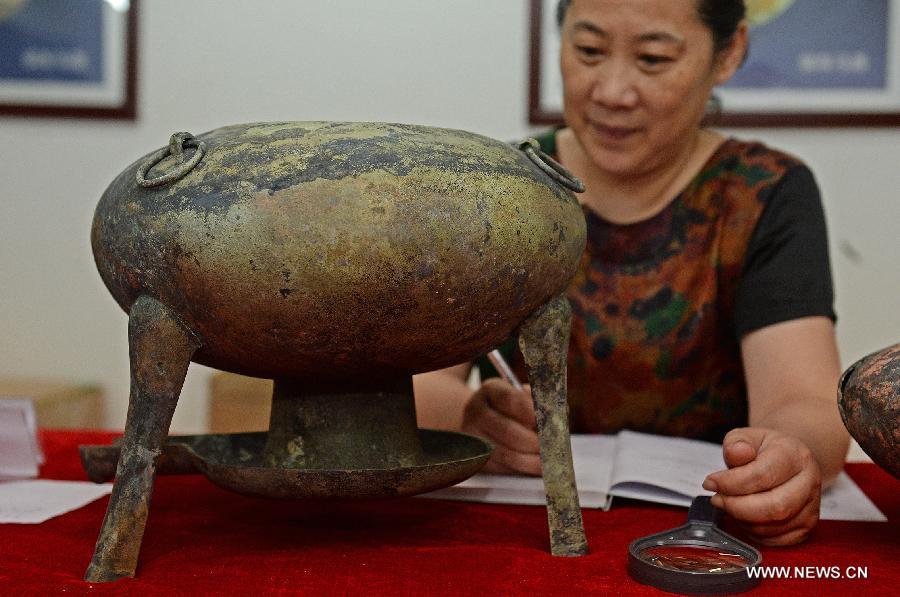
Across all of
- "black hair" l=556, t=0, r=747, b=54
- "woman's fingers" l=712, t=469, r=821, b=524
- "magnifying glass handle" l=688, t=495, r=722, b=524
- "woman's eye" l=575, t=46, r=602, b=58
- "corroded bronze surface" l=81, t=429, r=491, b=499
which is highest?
"black hair" l=556, t=0, r=747, b=54

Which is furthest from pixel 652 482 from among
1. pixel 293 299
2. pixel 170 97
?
pixel 170 97

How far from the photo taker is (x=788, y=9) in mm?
2465

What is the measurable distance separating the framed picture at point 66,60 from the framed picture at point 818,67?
1.64 m

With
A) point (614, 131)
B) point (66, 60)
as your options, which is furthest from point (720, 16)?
point (66, 60)

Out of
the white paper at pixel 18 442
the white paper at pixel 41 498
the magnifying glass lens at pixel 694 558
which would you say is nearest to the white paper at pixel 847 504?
the magnifying glass lens at pixel 694 558

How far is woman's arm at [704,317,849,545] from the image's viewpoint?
853mm

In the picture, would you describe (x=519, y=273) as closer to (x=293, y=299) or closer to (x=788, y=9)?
(x=293, y=299)

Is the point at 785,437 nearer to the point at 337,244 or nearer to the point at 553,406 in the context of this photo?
the point at 553,406

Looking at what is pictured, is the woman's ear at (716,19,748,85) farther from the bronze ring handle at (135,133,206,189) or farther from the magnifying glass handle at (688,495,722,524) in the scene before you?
the bronze ring handle at (135,133,206,189)

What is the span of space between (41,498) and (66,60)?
196 cm

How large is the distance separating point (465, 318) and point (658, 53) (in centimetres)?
69

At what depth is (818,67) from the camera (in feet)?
8.10

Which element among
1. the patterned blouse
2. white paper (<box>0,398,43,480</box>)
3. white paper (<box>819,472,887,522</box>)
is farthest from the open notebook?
white paper (<box>0,398,43,480</box>)

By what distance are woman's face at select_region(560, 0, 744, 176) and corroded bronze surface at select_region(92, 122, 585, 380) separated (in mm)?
576
